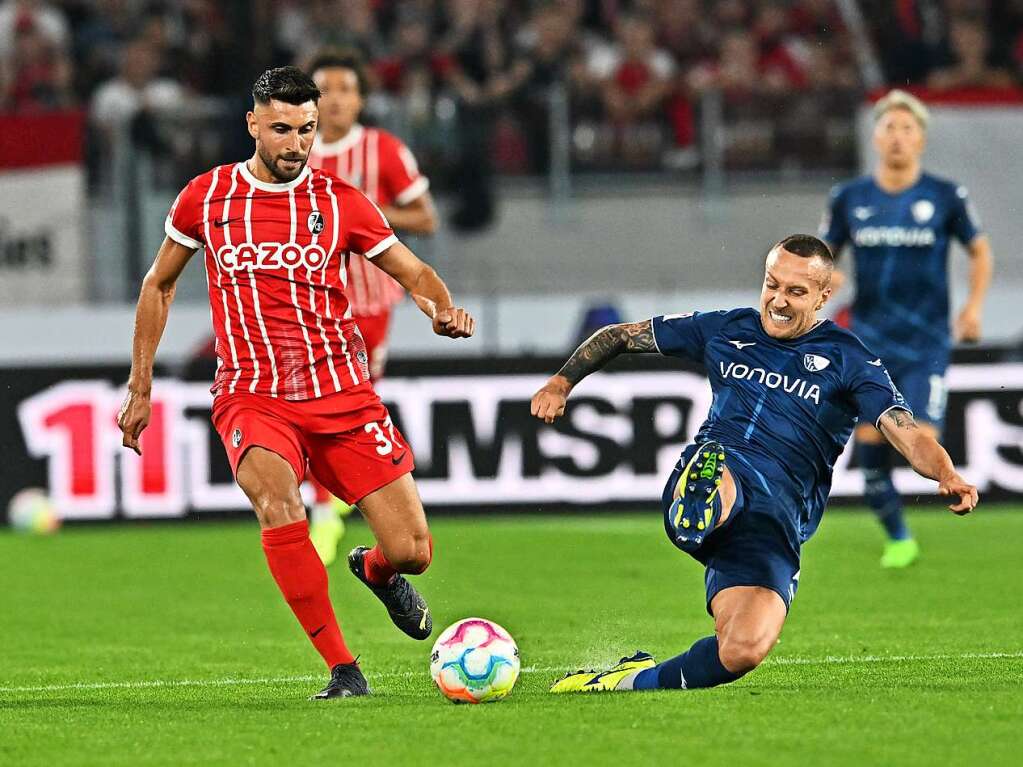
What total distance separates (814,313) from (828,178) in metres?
8.42

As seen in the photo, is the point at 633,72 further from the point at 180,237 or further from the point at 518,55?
the point at 180,237

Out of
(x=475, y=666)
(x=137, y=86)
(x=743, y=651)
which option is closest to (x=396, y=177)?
(x=475, y=666)

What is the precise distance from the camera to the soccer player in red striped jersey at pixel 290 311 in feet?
20.2

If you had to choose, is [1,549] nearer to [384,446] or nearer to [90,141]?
[90,141]

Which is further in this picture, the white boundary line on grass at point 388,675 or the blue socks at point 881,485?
the blue socks at point 881,485

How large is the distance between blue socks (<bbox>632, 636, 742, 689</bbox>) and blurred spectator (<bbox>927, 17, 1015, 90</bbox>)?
9615 mm

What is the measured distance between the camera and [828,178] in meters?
14.4

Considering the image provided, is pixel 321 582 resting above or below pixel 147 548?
above

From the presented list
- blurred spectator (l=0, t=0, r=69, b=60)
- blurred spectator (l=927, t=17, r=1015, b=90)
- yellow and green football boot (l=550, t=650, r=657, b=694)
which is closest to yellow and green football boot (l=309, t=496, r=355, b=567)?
yellow and green football boot (l=550, t=650, r=657, b=694)

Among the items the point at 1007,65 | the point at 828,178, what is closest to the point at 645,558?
the point at 828,178

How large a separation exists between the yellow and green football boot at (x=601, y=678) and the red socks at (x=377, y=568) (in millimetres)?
758

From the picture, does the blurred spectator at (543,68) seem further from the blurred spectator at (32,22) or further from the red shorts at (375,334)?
the red shorts at (375,334)

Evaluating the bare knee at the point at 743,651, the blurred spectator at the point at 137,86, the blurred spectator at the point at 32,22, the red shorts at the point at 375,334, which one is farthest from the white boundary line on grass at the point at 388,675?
the blurred spectator at the point at 32,22

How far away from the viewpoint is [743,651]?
5.67 metres
